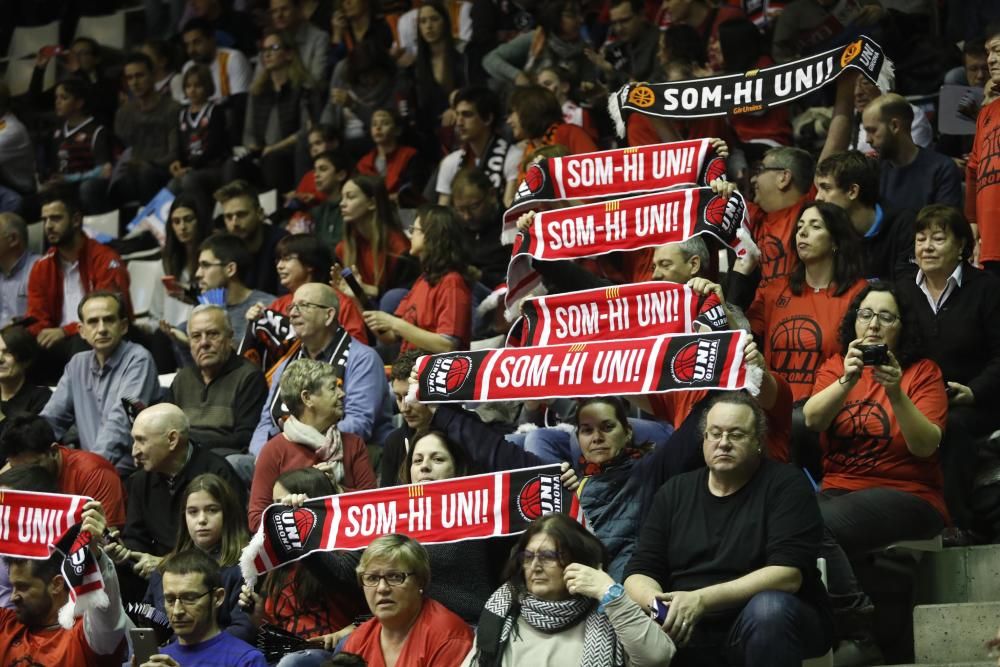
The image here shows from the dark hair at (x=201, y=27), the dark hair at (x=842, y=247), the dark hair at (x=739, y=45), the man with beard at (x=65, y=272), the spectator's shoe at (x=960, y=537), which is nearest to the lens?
the spectator's shoe at (x=960, y=537)

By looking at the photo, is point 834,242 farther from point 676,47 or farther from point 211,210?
point 211,210

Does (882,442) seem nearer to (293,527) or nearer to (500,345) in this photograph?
(293,527)

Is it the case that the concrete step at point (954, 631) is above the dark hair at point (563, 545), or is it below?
below

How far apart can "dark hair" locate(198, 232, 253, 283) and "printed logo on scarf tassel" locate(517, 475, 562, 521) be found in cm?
355

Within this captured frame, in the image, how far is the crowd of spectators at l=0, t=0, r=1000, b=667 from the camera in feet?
18.7

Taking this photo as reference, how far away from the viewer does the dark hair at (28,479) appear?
287 inches

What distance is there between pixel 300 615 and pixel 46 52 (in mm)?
9664

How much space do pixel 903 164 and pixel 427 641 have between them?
3656 millimetres

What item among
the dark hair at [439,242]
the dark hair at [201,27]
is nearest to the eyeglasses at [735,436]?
the dark hair at [439,242]

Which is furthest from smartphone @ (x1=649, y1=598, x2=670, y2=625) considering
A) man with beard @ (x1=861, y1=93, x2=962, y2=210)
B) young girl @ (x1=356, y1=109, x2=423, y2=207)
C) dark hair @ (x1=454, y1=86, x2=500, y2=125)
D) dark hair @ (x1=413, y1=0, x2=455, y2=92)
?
dark hair @ (x1=413, y1=0, x2=455, y2=92)

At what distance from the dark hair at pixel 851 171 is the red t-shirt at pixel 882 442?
1.29m

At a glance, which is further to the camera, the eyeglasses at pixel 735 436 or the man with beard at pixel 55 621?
the man with beard at pixel 55 621

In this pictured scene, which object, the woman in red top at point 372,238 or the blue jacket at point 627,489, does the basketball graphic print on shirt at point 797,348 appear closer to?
the blue jacket at point 627,489

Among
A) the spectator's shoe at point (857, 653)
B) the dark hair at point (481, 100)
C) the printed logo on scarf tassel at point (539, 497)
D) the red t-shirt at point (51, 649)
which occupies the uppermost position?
the dark hair at point (481, 100)
